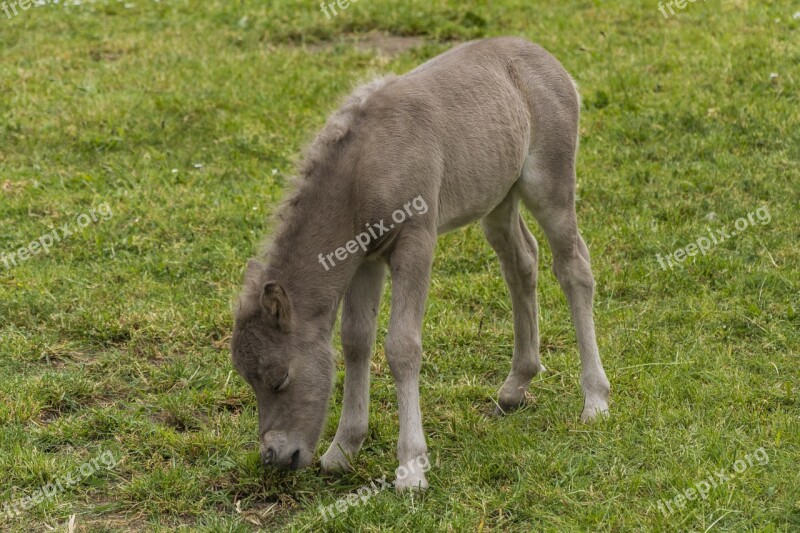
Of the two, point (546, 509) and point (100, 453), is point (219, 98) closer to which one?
point (100, 453)

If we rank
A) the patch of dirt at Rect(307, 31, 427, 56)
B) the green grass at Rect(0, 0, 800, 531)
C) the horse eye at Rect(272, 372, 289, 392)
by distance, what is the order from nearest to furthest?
the horse eye at Rect(272, 372, 289, 392) → the green grass at Rect(0, 0, 800, 531) → the patch of dirt at Rect(307, 31, 427, 56)

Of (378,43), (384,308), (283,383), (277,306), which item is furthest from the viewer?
(378,43)

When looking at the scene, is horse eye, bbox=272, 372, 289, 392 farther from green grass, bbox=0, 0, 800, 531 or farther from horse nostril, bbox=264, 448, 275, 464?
green grass, bbox=0, 0, 800, 531

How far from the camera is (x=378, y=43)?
12039mm

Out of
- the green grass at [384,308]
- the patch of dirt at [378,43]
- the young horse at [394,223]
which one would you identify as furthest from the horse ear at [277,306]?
the patch of dirt at [378,43]

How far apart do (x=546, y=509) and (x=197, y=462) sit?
1.85m

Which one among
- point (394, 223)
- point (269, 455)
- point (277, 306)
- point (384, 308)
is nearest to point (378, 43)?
point (384, 308)

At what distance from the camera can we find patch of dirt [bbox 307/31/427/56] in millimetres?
11750

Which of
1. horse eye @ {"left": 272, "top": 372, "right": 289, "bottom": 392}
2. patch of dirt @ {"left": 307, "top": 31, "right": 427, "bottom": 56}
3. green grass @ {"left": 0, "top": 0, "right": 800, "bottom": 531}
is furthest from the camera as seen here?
patch of dirt @ {"left": 307, "top": 31, "right": 427, "bottom": 56}

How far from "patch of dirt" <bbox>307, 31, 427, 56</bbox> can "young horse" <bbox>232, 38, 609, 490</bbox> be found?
593cm

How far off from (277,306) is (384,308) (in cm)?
246

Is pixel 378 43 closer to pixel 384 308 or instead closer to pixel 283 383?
pixel 384 308

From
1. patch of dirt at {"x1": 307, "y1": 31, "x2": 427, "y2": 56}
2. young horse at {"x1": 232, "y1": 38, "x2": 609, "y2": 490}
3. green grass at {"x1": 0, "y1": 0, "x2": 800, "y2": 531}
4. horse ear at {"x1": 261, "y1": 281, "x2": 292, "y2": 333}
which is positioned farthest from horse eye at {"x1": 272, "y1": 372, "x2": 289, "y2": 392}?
patch of dirt at {"x1": 307, "y1": 31, "x2": 427, "y2": 56}

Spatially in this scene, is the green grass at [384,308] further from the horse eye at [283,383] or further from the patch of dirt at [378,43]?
the horse eye at [283,383]
